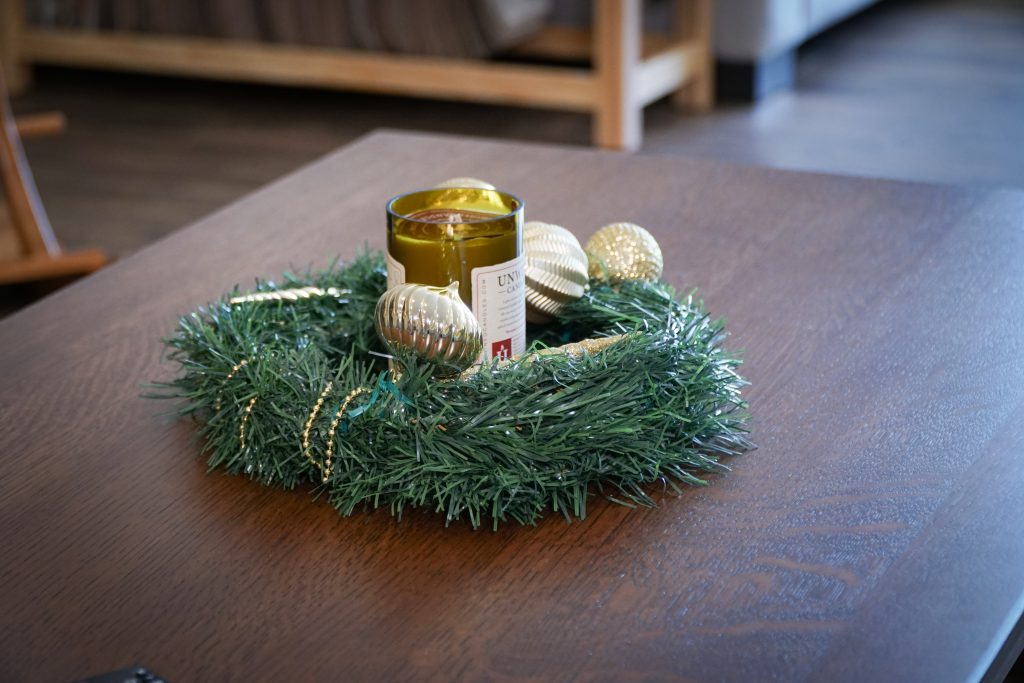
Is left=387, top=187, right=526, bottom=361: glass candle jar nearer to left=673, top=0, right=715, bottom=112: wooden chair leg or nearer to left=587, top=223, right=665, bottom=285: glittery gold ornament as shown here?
left=587, top=223, right=665, bottom=285: glittery gold ornament

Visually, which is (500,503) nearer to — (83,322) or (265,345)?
(265,345)

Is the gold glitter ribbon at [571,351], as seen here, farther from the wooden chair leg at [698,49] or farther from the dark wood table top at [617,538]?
the wooden chair leg at [698,49]

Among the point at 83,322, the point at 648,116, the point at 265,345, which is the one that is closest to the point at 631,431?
the point at 265,345

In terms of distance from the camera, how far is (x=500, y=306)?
0.71 meters

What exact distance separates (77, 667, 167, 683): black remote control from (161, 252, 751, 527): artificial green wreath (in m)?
0.15

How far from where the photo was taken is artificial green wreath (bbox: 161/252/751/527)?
0.63m

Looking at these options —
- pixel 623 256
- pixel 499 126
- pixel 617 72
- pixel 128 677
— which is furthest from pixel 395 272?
pixel 499 126

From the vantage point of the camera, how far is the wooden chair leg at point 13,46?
3.49m

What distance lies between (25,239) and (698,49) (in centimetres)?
169

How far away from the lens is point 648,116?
10.2 ft

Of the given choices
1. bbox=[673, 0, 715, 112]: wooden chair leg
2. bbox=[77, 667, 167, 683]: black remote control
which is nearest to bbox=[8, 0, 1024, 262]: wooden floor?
bbox=[673, 0, 715, 112]: wooden chair leg

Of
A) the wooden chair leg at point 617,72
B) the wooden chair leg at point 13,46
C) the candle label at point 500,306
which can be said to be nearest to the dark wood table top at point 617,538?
the candle label at point 500,306

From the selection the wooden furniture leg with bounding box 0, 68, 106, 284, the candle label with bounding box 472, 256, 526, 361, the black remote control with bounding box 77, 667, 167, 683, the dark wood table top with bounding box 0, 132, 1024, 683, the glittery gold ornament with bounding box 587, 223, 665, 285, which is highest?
the candle label with bounding box 472, 256, 526, 361

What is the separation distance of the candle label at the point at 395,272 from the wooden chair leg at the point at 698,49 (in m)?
2.49
